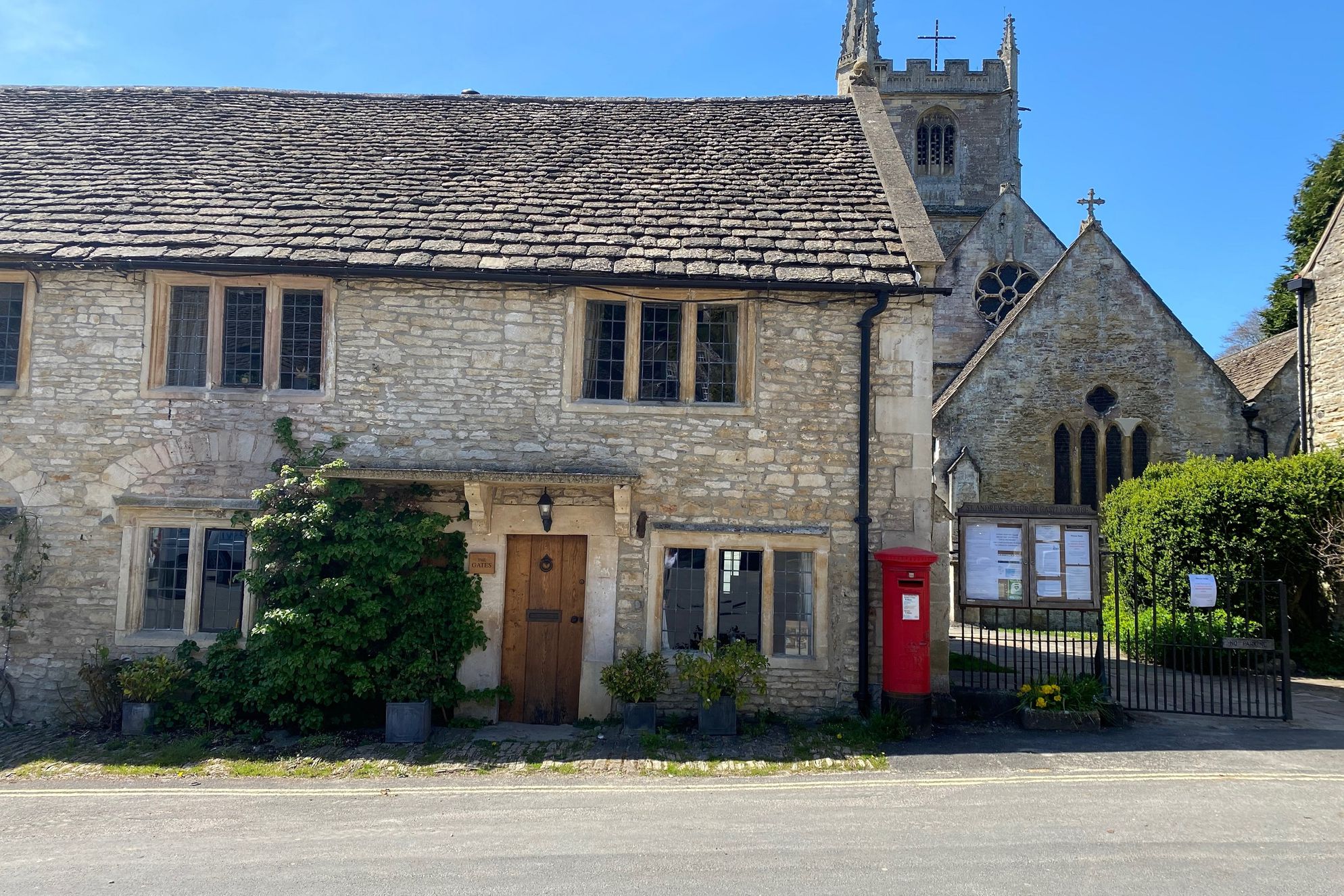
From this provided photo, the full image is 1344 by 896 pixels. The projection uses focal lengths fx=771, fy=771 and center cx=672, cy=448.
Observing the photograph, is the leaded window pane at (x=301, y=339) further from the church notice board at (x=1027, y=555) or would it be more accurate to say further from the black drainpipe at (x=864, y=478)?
the church notice board at (x=1027, y=555)

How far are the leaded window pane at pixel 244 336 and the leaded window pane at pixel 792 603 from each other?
6.64 m

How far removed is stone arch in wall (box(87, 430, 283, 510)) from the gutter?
6.37ft

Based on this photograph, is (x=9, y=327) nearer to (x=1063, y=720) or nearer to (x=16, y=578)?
(x=16, y=578)

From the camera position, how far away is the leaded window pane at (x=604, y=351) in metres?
9.36

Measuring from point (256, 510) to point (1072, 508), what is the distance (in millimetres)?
9436

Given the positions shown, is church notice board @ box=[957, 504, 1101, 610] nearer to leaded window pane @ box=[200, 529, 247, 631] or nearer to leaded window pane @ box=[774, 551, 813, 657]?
leaded window pane @ box=[774, 551, 813, 657]

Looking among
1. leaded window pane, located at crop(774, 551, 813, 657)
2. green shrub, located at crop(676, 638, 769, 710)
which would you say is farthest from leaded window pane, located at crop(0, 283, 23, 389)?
leaded window pane, located at crop(774, 551, 813, 657)

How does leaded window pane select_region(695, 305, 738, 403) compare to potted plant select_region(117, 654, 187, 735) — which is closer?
potted plant select_region(117, 654, 187, 735)

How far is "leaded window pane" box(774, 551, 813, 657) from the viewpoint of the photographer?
8.96 m

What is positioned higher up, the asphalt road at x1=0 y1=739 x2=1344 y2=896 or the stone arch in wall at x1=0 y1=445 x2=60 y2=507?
the stone arch in wall at x1=0 y1=445 x2=60 y2=507

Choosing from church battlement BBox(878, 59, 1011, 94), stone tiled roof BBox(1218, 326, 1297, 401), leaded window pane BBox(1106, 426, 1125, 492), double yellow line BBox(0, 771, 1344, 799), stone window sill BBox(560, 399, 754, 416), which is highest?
church battlement BBox(878, 59, 1011, 94)

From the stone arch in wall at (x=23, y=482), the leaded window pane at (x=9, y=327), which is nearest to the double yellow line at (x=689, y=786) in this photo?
the stone arch in wall at (x=23, y=482)

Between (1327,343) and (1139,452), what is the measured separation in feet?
13.0

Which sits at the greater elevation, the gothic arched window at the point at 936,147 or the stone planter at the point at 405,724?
the gothic arched window at the point at 936,147
